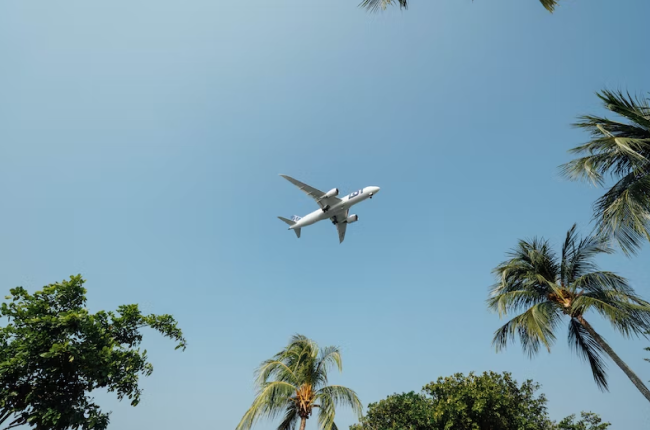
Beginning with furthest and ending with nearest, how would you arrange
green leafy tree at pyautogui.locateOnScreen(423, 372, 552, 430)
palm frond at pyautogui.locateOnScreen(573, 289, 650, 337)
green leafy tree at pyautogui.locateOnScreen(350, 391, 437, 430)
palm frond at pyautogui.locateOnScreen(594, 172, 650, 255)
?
1. green leafy tree at pyautogui.locateOnScreen(350, 391, 437, 430)
2. green leafy tree at pyautogui.locateOnScreen(423, 372, 552, 430)
3. palm frond at pyautogui.locateOnScreen(573, 289, 650, 337)
4. palm frond at pyautogui.locateOnScreen(594, 172, 650, 255)

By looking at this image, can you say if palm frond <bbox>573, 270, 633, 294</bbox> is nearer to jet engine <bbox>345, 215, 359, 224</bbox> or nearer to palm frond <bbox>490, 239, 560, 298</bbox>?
palm frond <bbox>490, 239, 560, 298</bbox>

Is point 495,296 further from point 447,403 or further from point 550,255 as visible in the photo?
point 447,403

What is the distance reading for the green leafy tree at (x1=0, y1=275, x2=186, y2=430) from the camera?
12.4m

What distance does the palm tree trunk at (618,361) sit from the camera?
12.6 metres

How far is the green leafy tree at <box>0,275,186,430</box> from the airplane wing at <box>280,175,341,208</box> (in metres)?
16.7

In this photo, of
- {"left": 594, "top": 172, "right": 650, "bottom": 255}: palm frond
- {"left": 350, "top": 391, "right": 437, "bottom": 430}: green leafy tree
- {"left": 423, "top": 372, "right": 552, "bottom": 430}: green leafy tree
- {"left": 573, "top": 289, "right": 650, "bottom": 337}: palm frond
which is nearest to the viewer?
{"left": 594, "top": 172, "right": 650, "bottom": 255}: palm frond

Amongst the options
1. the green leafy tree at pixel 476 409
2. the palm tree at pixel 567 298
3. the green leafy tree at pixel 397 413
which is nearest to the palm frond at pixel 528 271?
the palm tree at pixel 567 298

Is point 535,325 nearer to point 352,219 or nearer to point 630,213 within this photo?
point 630,213

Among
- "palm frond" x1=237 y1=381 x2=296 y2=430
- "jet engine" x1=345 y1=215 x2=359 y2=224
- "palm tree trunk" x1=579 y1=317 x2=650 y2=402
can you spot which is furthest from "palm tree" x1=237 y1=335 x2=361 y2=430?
"jet engine" x1=345 y1=215 x2=359 y2=224

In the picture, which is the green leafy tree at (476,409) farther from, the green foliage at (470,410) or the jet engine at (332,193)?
the jet engine at (332,193)

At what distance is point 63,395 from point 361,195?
22.7m

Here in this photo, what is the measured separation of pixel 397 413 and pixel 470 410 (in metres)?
11.4

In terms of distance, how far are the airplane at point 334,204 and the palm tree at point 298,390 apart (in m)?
13.9

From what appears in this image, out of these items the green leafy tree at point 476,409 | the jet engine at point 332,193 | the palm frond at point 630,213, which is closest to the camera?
the palm frond at point 630,213
